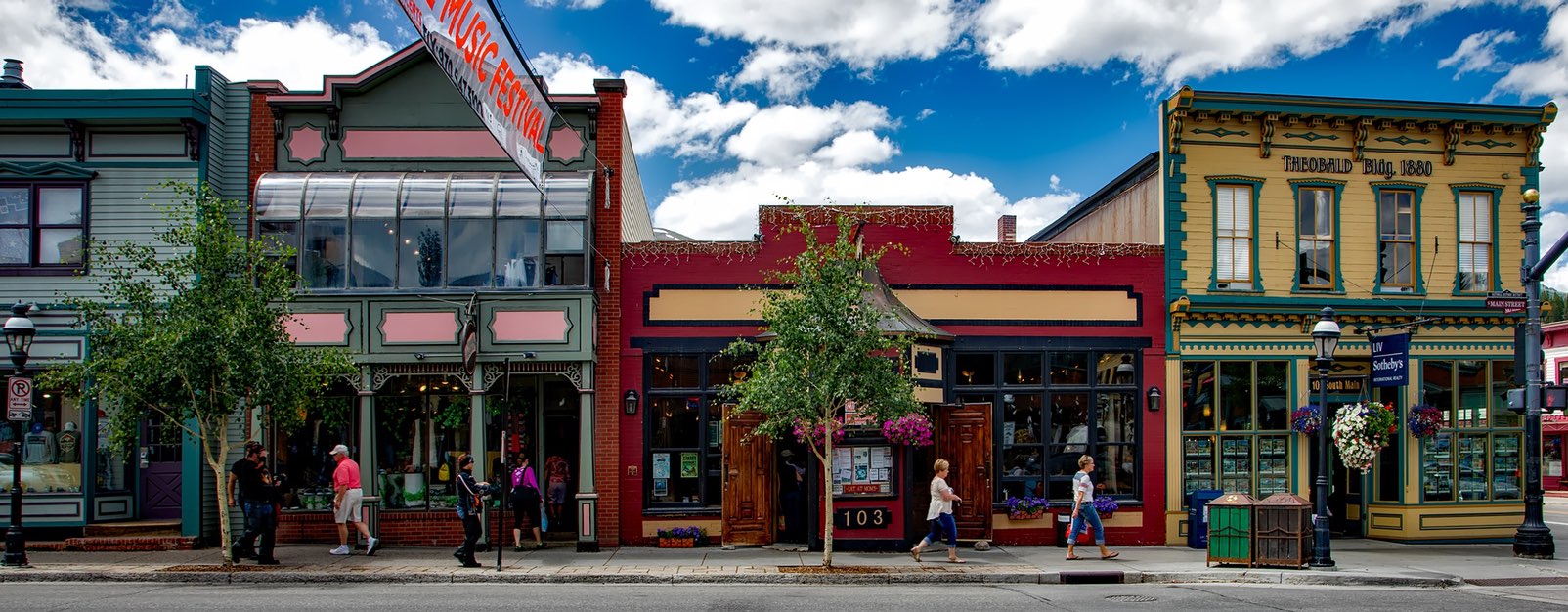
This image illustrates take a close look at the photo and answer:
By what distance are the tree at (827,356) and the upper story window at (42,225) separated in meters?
10.9

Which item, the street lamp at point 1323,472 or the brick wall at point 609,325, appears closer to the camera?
the street lamp at point 1323,472

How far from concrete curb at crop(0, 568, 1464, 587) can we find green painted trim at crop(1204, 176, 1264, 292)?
5.76 meters

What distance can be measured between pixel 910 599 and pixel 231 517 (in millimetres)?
11375

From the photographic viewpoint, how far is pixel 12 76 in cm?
1938

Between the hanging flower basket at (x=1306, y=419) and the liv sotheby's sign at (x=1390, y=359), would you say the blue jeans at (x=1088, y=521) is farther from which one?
the liv sotheby's sign at (x=1390, y=359)

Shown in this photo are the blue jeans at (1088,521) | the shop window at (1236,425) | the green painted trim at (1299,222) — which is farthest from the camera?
the green painted trim at (1299,222)

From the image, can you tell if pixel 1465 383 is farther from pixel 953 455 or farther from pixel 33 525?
pixel 33 525

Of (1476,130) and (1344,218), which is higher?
(1476,130)

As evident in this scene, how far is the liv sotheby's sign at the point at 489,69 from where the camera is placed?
10.1m

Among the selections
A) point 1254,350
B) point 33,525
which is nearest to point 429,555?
point 33,525

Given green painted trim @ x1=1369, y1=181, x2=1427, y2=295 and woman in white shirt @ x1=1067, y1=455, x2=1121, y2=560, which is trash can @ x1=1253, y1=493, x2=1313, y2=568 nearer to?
woman in white shirt @ x1=1067, y1=455, x2=1121, y2=560

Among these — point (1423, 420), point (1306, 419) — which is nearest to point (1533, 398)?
point (1423, 420)

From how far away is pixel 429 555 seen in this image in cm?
1705

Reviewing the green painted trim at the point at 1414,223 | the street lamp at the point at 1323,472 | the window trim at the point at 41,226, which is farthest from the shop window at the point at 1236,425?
the window trim at the point at 41,226
